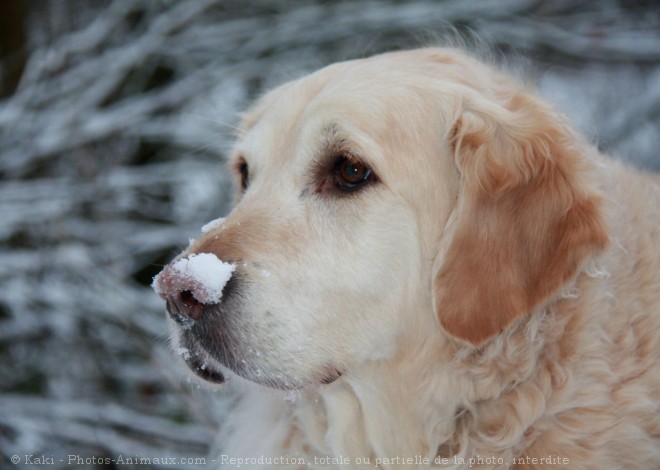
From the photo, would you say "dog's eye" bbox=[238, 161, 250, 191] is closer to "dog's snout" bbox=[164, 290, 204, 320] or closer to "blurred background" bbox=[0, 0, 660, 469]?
"dog's snout" bbox=[164, 290, 204, 320]

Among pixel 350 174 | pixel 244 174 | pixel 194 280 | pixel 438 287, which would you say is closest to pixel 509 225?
pixel 438 287

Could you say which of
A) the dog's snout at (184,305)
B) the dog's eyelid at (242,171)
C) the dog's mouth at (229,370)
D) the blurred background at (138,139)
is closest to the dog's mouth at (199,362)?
the dog's mouth at (229,370)

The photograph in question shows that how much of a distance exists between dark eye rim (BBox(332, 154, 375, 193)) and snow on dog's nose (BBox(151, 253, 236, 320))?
49cm

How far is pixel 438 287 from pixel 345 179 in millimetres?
488

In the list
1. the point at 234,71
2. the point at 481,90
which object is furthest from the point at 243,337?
the point at 234,71

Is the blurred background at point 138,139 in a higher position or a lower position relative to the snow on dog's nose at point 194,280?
lower

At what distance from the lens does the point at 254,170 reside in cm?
283

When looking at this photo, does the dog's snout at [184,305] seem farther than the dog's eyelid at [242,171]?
No

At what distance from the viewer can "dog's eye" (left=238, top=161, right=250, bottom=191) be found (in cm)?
303

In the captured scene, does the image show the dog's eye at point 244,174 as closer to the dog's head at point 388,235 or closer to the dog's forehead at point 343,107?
the dog's forehead at point 343,107

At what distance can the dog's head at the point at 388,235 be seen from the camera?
90.5 inches

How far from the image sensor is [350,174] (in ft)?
8.15

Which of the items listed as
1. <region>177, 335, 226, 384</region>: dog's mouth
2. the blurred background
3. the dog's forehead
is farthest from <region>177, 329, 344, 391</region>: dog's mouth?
the blurred background

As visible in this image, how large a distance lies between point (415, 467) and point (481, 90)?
1.38 metres
